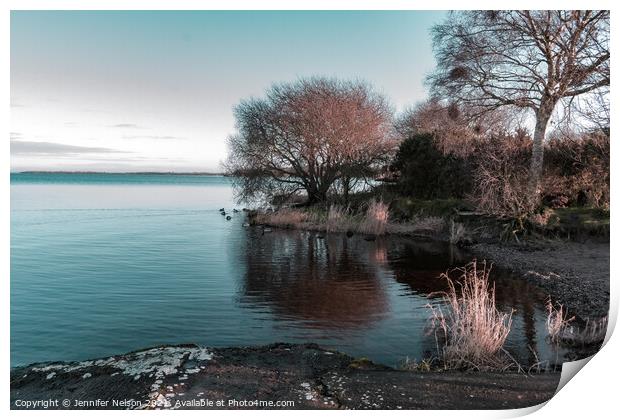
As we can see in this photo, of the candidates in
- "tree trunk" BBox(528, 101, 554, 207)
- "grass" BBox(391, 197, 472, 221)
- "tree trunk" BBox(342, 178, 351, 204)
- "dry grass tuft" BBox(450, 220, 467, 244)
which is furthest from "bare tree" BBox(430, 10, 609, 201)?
"tree trunk" BBox(342, 178, 351, 204)

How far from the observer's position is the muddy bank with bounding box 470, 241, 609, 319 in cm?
768

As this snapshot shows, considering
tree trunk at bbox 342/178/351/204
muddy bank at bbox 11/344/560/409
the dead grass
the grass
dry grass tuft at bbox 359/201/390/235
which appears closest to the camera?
muddy bank at bbox 11/344/560/409

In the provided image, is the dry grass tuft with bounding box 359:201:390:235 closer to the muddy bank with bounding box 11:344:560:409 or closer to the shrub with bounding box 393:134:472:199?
the shrub with bounding box 393:134:472:199

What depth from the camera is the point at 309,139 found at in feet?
68.0

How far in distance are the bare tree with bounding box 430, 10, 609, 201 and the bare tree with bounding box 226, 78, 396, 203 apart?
9670mm

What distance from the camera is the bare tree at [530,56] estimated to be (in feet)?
21.8

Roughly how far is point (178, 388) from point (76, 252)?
943 centimetres

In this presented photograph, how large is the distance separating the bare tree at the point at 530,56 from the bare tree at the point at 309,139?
31.7 ft

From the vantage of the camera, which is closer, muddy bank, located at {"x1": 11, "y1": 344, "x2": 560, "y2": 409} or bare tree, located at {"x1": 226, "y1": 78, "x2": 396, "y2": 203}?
muddy bank, located at {"x1": 11, "y1": 344, "x2": 560, "y2": 409}

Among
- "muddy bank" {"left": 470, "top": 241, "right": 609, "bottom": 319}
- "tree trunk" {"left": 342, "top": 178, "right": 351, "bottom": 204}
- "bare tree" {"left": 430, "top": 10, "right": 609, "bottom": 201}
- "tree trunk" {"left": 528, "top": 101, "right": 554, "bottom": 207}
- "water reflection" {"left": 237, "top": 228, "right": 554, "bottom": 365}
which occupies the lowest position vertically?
"water reflection" {"left": 237, "top": 228, "right": 554, "bottom": 365}

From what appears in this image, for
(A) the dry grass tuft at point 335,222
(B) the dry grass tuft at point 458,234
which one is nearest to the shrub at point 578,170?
(B) the dry grass tuft at point 458,234

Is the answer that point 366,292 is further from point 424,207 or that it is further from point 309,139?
point 309,139

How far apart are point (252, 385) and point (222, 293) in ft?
14.6
